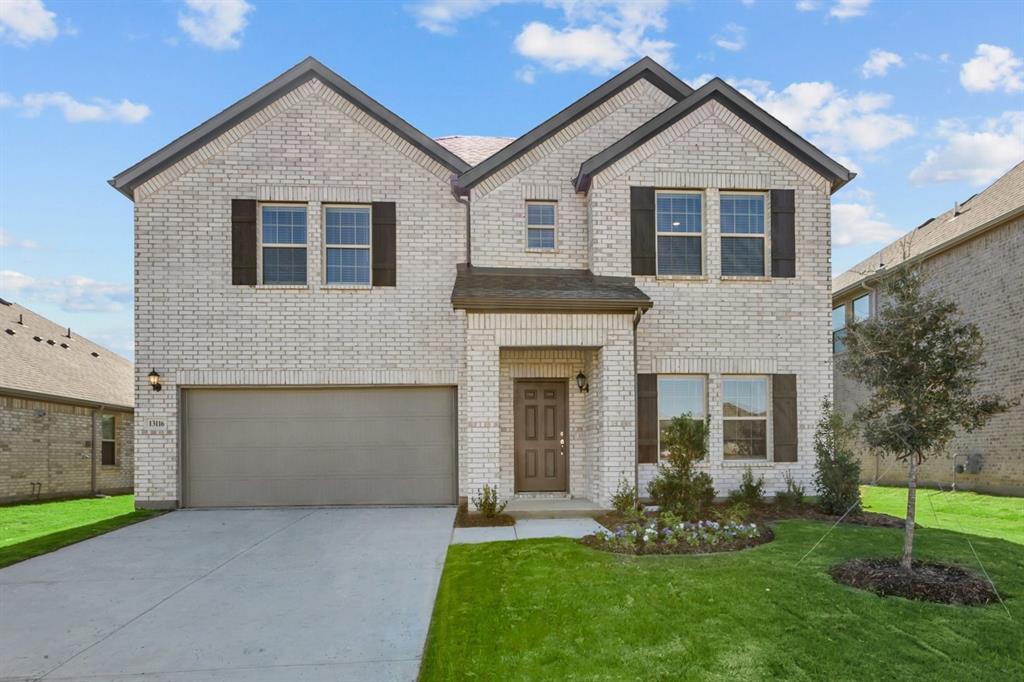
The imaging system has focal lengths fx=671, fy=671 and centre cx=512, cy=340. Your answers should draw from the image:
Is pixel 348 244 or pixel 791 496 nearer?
pixel 791 496

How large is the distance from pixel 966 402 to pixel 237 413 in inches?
423

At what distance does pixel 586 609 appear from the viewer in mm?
5695

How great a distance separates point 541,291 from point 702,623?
6.28 meters

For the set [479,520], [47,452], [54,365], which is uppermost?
[54,365]

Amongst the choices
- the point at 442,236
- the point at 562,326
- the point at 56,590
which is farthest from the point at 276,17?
the point at 56,590

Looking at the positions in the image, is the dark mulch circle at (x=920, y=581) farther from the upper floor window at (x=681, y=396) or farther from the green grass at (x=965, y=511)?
the upper floor window at (x=681, y=396)

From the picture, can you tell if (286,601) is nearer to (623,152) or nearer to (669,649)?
(669,649)

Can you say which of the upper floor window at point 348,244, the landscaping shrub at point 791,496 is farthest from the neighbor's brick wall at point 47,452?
the landscaping shrub at point 791,496

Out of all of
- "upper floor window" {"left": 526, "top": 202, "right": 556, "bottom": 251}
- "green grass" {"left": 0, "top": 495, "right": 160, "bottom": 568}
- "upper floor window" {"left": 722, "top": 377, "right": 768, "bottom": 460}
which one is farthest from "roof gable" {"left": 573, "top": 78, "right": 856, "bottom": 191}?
"green grass" {"left": 0, "top": 495, "right": 160, "bottom": 568}

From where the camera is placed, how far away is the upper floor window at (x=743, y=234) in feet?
39.1

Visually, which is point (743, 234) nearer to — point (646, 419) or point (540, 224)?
point (540, 224)

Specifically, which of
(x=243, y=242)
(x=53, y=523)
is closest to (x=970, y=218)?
(x=243, y=242)

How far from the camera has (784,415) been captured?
1168cm

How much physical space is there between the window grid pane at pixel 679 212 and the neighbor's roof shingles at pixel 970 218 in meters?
4.49
